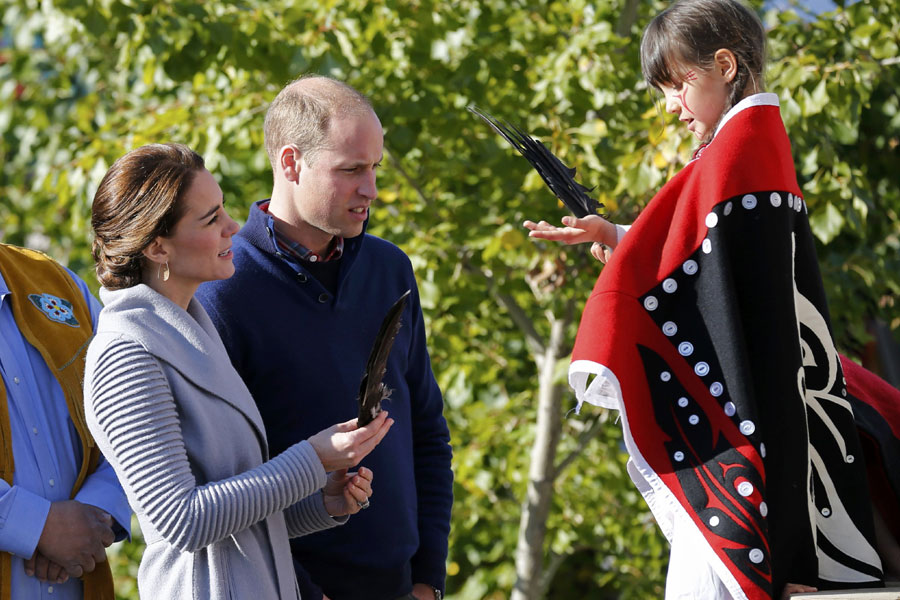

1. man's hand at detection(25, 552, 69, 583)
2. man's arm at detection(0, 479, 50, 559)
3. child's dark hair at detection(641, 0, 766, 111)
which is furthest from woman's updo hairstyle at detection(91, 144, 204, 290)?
child's dark hair at detection(641, 0, 766, 111)

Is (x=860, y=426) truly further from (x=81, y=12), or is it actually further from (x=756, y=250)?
(x=81, y=12)

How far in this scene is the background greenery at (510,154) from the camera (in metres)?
4.01

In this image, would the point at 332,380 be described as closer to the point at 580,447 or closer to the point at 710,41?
the point at 710,41

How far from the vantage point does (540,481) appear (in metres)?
4.53

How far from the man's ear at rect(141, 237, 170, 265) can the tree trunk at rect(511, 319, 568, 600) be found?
2.77 meters

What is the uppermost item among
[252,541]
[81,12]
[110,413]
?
[81,12]

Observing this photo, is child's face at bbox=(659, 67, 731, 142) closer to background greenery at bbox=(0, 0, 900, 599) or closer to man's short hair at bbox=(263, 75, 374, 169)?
man's short hair at bbox=(263, 75, 374, 169)

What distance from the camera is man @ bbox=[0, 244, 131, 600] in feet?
6.58

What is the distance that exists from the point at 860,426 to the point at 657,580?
3.28 m

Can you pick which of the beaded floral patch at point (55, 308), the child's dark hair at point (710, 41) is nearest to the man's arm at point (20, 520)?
the beaded floral patch at point (55, 308)

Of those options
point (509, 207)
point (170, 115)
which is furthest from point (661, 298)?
point (170, 115)


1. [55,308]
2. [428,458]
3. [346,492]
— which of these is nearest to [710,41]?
[346,492]

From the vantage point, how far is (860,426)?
196 centimetres

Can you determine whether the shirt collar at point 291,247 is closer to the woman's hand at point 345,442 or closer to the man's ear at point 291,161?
the man's ear at point 291,161
